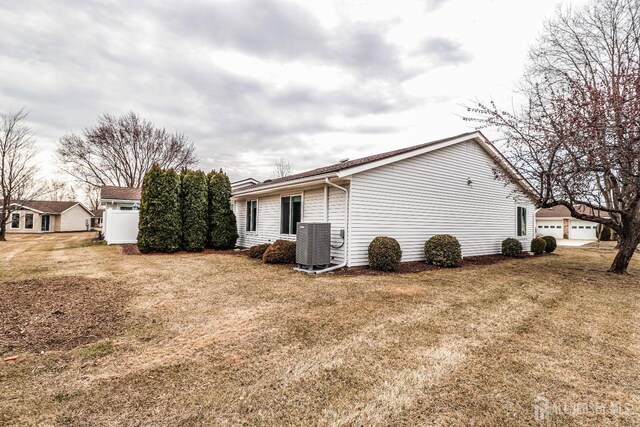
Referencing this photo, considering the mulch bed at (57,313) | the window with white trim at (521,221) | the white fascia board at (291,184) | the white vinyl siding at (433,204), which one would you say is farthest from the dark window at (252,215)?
the window with white trim at (521,221)

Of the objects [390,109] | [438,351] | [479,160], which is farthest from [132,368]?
[390,109]

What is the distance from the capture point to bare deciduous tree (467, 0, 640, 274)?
7066mm

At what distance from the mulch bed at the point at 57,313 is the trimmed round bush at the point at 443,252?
818cm

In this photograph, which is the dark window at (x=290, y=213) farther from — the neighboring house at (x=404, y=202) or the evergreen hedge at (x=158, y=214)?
the evergreen hedge at (x=158, y=214)

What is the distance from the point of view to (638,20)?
11.1m

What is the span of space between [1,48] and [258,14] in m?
7.82

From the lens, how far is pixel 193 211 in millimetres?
13164

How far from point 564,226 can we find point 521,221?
2025 centimetres

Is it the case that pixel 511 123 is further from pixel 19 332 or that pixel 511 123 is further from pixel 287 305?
pixel 19 332

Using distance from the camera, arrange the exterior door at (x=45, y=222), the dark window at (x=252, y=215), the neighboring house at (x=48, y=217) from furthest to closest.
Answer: the exterior door at (x=45, y=222), the neighboring house at (x=48, y=217), the dark window at (x=252, y=215)

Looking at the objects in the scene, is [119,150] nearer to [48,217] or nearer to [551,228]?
[48,217]

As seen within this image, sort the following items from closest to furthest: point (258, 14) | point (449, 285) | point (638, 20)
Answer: point (449, 285) < point (258, 14) < point (638, 20)

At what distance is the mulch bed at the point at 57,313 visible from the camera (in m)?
3.55

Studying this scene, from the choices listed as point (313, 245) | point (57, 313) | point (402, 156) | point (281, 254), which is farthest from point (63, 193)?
point (402, 156)
